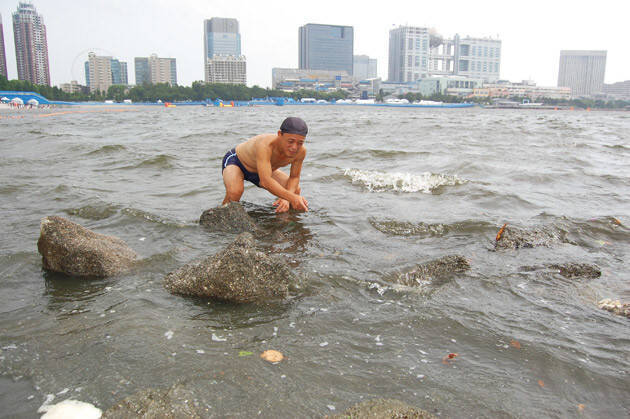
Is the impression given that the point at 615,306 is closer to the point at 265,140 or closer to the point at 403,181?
the point at 265,140

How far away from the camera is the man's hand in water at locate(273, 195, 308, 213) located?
222 inches

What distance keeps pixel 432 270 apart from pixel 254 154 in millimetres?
3330

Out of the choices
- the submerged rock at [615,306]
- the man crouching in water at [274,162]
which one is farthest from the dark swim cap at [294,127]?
the submerged rock at [615,306]

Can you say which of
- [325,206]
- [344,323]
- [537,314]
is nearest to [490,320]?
[537,314]

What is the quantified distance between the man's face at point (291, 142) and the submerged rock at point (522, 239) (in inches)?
103

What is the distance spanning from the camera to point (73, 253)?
370cm

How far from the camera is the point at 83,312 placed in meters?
3.08

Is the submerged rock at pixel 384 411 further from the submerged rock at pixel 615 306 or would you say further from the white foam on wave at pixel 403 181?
the white foam on wave at pixel 403 181

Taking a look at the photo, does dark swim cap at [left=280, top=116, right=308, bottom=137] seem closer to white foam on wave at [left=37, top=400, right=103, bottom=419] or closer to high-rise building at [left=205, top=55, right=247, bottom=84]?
white foam on wave at [left=37, top=400, right=103, bottom=419]

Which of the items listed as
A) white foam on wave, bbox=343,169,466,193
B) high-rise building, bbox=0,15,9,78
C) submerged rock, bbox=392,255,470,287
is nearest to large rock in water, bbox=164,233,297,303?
submerged rock, bbox=392,255,470,287

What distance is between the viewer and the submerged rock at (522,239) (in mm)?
4766

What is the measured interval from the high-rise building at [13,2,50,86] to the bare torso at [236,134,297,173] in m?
170

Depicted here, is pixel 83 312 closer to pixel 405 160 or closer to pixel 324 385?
pixel 324 385

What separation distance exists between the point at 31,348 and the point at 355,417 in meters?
2.02
